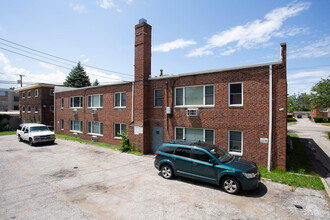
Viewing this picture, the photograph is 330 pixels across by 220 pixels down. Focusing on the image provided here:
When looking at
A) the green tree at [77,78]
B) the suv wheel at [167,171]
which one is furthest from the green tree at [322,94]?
the green tree at [77,78]

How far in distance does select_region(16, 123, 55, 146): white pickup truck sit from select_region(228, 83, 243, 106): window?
1676cm

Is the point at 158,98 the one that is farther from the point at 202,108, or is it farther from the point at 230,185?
the point at 230,185

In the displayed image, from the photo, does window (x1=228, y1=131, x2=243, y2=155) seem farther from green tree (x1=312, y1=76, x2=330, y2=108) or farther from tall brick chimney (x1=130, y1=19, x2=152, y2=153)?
green tree (x1=312, y1=76, x2=330, y2=108)

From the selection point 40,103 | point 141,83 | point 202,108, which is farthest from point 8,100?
point 202,108

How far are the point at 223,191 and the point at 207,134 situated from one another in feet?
15.0

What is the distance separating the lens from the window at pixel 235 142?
1024cm

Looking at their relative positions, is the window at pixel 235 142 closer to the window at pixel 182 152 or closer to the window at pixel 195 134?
the window at pixel 195 134

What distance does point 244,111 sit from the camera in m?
10.1

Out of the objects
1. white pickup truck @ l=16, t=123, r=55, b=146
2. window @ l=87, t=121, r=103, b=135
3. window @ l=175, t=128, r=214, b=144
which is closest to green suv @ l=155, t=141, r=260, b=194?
window @ l=175, t=128, r=214, b=144

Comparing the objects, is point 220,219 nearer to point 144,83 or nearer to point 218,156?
point 218,156

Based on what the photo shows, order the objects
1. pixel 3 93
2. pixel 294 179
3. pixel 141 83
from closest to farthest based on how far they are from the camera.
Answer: pixel 294 179 → pixel 141 83 → pixel 3 93

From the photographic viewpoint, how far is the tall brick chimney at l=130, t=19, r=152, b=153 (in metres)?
13.7

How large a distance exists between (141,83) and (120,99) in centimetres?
321

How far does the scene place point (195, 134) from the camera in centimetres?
1186
